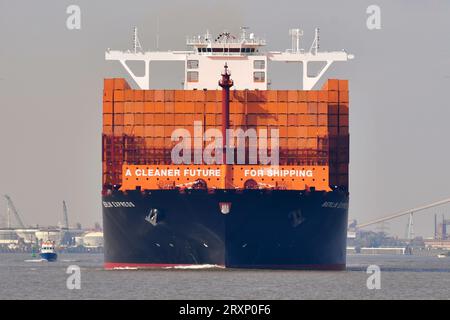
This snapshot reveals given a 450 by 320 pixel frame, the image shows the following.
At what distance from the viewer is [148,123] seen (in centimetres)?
10219

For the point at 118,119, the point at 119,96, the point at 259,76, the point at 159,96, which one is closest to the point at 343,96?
the point at 259,76

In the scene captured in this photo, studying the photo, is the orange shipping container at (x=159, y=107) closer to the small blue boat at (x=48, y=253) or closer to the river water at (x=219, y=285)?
the river water at (x=219, y=285)

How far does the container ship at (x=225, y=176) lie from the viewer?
96.4 m

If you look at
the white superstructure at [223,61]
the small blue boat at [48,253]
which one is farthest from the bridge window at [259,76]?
the small blue boat at [48,253]

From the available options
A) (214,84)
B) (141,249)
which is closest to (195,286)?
(141,249)

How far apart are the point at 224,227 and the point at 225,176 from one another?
3.72m

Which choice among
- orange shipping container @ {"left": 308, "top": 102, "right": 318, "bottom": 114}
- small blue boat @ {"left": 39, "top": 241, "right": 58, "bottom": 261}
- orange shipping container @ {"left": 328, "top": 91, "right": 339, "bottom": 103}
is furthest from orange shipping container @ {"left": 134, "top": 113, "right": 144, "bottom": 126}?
small blue boat @ {"left": 39, "top": 241, "right": 58, "bottom": 261}

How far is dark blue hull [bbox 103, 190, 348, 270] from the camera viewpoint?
9606cm

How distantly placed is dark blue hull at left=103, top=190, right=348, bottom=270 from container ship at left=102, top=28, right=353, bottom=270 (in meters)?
0.06

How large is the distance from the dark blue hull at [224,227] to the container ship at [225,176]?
0.21ft

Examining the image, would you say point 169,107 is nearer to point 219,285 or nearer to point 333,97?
point 333,97

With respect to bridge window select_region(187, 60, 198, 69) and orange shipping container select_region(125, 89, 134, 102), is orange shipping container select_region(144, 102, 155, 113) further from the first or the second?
bridge window select_region(187, 60, 198, 69)
